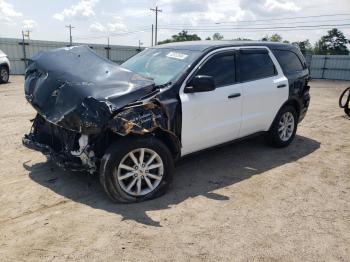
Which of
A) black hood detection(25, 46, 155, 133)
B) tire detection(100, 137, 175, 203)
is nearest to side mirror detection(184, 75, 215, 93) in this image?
black hood detection(25, 46, 155, 133)

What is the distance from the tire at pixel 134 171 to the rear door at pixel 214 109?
48 centimetres

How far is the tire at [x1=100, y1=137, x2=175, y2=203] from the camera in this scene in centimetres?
381

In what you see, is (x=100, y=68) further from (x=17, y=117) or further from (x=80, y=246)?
(x=17, y=117)

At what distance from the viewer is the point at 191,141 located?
179 inches

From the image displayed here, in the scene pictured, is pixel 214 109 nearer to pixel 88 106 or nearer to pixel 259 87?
pixel 259 87

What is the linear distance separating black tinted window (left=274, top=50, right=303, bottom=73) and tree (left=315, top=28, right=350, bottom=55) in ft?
207

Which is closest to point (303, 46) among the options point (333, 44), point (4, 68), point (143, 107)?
point (333, 44)

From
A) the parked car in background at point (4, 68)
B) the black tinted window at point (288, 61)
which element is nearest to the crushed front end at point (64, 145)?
the black tinted window at point (288, 61)

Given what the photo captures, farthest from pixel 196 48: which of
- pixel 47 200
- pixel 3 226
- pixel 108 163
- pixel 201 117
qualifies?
pixel 3 226

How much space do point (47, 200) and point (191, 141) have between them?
6.26 feet

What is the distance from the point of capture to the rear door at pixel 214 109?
4.45 meters

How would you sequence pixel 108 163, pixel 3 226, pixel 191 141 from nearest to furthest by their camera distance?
1. pixel 3 226
2. pixel 108 163
3. pixel 191 141

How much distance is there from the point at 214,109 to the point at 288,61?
232cm

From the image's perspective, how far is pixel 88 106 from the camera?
3.70m
